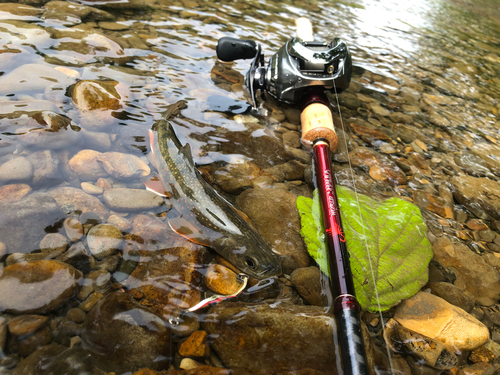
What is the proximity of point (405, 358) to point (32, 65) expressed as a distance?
525 cm

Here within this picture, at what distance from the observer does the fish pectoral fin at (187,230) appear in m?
2.79

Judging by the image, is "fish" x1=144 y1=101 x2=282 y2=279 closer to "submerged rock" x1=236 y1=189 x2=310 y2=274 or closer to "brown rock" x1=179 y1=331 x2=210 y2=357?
"submerged rock" x1=236 y1=189 x2=310 y2=274

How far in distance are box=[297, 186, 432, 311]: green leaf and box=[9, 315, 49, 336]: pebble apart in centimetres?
208

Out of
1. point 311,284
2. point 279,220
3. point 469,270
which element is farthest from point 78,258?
point 469,270

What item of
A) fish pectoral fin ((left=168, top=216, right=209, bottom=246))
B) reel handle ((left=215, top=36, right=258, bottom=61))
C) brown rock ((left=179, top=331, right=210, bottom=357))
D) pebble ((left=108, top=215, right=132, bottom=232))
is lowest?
brown rock ((left=179, top=331, right=210, bottom=357))

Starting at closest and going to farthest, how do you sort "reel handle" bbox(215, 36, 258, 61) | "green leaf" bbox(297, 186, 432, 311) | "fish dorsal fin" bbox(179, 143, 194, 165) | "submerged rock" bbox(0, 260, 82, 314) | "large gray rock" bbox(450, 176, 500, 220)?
"submerged rock" bbox(0, 260, 82, 314) → "green leaf" bbox(297, 186, 432, 311) → "fish dorsal fin" bbox(179, 143, 194, 165) → "large gray rock" bbox(450, 176, 500, 220) → "reel handle" bbox(215, 36, 258, 61)

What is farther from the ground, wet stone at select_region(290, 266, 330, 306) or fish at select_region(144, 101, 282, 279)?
fish at select_region(144, 101, 282, 279)

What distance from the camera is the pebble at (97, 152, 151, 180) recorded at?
3.20 meters

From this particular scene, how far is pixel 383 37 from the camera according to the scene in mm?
8203

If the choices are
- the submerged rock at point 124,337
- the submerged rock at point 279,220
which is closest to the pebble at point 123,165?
the submerged rock at point 279,220

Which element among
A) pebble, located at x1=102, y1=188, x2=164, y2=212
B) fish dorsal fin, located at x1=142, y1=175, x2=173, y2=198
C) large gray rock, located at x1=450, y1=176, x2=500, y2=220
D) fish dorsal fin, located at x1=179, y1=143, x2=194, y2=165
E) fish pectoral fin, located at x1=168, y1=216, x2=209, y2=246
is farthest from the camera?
large gray rock, located at x1=450, y1=176, x2=500, y2=220

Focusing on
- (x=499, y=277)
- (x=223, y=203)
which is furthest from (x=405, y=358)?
(x=223, y=203)

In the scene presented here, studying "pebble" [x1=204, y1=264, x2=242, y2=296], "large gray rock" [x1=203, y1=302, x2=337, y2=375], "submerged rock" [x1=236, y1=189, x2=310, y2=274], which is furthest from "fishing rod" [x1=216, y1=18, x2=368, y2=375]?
"pebble" [x1=204, y1=264, x2=242, y2=296]

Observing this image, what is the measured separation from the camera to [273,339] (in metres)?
2.18
